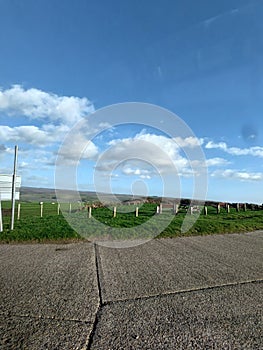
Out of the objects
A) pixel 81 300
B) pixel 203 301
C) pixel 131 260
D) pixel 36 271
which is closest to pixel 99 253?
pixel 131 260

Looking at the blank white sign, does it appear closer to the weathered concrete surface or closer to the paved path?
the paved path

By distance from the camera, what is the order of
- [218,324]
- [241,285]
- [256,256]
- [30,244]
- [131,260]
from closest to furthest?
[218,324], [241,285], [131,260], [256,256], [30,244]

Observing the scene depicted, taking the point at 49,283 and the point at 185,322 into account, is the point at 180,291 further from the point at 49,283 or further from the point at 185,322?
the point at 49,283

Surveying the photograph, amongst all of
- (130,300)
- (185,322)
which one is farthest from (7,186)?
(185,322)

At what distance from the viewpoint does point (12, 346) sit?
2.80 meters

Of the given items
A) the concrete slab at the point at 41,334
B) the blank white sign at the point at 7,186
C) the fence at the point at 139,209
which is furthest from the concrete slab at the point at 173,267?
the fence at the point at 139,209

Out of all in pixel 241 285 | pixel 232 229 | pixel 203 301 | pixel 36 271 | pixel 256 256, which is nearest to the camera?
pixel 203 301

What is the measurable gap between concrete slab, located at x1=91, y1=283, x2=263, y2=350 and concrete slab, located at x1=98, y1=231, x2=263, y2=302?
45cm

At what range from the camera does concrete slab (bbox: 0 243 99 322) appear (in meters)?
3.71

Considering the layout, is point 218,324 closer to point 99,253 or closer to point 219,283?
point 219,283

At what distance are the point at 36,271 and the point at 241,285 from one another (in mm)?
3871

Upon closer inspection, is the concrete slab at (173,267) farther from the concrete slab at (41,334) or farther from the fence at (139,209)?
the fence at (139,209)

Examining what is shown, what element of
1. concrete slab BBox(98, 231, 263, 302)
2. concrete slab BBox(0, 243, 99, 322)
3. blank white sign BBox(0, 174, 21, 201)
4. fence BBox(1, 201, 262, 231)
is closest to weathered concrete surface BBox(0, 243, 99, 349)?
concrete slab BBox(0, 243, 99, 322)

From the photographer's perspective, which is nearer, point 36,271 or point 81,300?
point 81,300
